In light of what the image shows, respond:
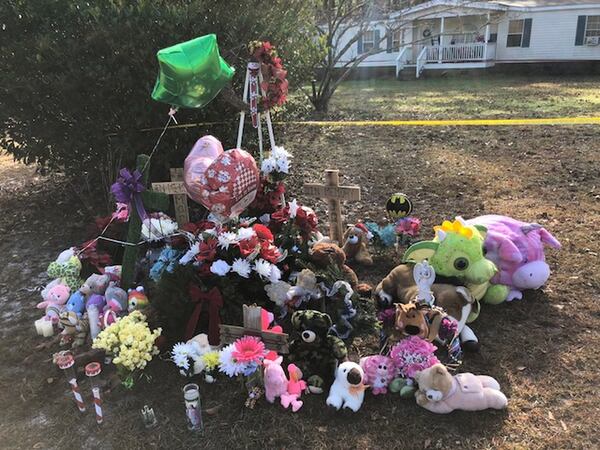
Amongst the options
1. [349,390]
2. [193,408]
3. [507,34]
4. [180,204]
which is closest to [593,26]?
[507,34]

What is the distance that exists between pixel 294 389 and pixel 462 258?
1506 mm

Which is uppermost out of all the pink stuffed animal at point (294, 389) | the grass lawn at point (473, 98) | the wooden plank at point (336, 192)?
the wooden plank at point (336, 192)

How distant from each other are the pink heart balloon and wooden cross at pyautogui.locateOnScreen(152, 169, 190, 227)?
0.41 metres

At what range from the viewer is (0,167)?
9086 millimetres

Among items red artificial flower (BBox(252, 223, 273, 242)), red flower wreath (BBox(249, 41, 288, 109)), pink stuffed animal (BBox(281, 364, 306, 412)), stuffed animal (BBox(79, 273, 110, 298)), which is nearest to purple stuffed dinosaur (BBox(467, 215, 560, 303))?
red artificial flower (BBox(252, 223, 273, 242))

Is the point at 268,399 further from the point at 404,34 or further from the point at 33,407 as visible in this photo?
the point at 404,34

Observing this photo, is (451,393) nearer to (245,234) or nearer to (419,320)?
(419,320)

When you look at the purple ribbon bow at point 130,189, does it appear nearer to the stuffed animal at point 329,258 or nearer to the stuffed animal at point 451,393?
the stuffed animal at point 329,258

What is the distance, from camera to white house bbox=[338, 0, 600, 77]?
2212cm

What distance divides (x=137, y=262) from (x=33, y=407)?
1.39m

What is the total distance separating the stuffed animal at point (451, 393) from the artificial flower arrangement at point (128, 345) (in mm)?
1635

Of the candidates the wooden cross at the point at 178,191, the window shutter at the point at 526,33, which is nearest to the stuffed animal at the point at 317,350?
the wooden cross at the point at 178,191

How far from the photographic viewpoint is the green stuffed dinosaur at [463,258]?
3.56 metres

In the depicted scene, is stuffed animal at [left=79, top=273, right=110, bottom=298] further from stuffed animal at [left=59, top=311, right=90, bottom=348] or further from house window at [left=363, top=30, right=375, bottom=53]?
house window at [left=363, top=30, right=375, bottom=53]
